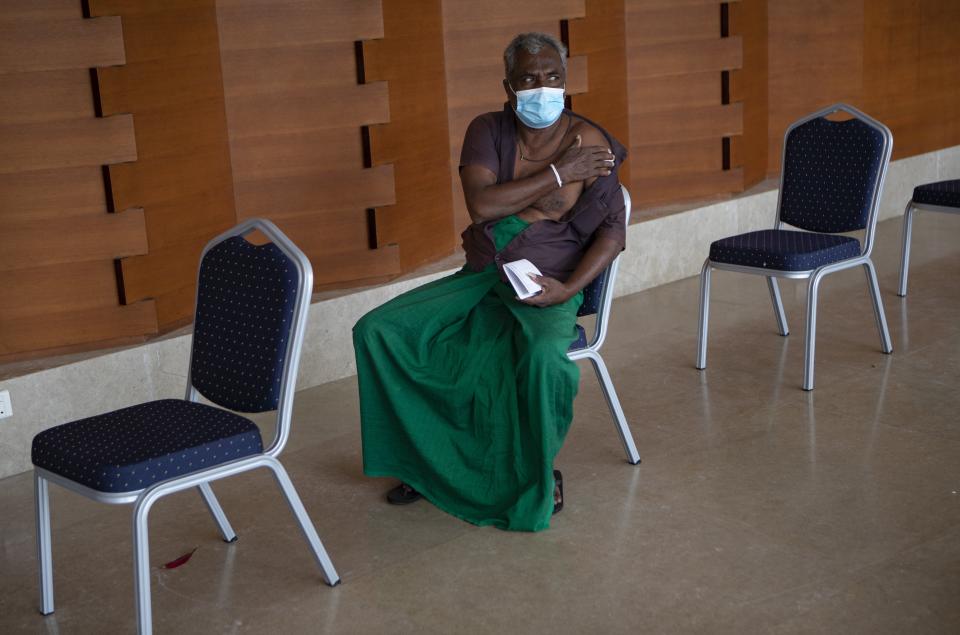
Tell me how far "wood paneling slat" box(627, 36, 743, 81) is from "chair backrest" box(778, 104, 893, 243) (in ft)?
4.24

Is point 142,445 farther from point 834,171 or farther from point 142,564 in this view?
point 834,171

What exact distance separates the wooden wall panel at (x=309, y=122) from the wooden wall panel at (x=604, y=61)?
1.27 metres

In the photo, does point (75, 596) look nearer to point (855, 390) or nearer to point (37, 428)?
point (37, 428)

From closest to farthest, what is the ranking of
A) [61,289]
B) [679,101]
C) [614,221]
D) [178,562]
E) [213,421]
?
[213,421], [178,562], [614,221], [61,289], [679,101]

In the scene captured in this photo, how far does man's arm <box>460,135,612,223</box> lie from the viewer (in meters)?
3.38

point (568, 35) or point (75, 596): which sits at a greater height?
point (568, 35)

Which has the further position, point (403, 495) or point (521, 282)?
point (403, 495)

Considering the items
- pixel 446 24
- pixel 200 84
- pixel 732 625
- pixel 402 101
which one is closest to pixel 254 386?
pixel 732 625

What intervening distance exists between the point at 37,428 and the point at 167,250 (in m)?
0.78

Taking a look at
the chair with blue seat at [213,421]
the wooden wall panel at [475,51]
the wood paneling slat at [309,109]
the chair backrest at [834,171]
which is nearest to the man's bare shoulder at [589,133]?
the chair with blue seat at [213,421]

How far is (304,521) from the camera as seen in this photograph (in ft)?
9.20

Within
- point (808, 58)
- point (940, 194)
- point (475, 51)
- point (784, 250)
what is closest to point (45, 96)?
point (475, 51)

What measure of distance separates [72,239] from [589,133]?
70.8 inches

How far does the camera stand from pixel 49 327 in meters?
3.95
